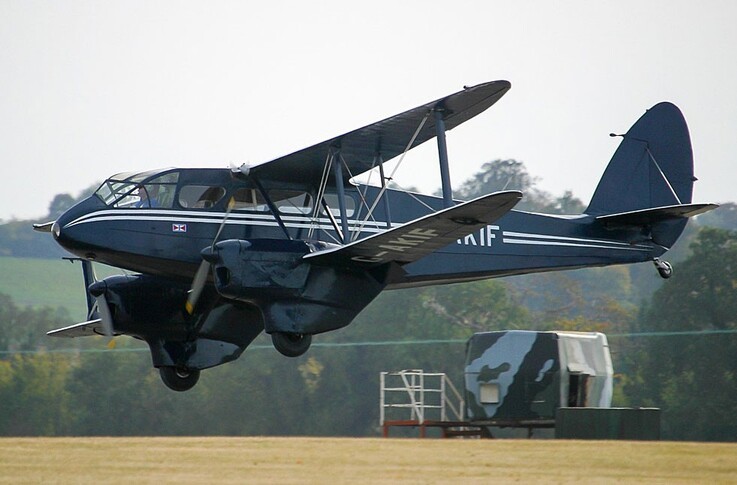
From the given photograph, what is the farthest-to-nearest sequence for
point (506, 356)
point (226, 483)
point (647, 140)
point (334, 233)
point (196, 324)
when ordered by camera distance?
1. point (506, 356)
2. point (647, 140)
3. point (196, 324)
4. point (334, 233)
5. point (226, 483)

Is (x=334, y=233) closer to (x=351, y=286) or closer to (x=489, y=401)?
(x=351, y=286)

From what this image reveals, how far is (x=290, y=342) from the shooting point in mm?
19406

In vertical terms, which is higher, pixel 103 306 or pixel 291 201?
pixel 291 201

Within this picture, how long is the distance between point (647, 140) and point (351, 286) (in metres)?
8.35

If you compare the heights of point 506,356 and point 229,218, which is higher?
point 229,218

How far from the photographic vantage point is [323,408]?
48125mm

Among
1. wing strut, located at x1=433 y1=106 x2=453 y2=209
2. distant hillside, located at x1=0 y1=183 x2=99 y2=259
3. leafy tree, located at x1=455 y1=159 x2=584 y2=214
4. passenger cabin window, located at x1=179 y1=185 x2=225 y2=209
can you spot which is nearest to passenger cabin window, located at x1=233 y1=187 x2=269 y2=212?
passenger cabin window, located at x1=179 y1=185 x2=225 y2=209

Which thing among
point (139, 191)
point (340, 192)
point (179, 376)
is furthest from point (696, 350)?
point (139, 191)

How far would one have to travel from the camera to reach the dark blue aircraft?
19.0 m

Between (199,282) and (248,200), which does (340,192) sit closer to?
(248,200)

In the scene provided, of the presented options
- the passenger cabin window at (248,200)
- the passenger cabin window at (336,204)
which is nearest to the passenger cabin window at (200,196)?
the passenger cabin window at (248,200)

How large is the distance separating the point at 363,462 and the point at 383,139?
18.2ft

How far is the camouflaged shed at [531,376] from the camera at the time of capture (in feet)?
101

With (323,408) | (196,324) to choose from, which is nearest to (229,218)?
(196,324)
